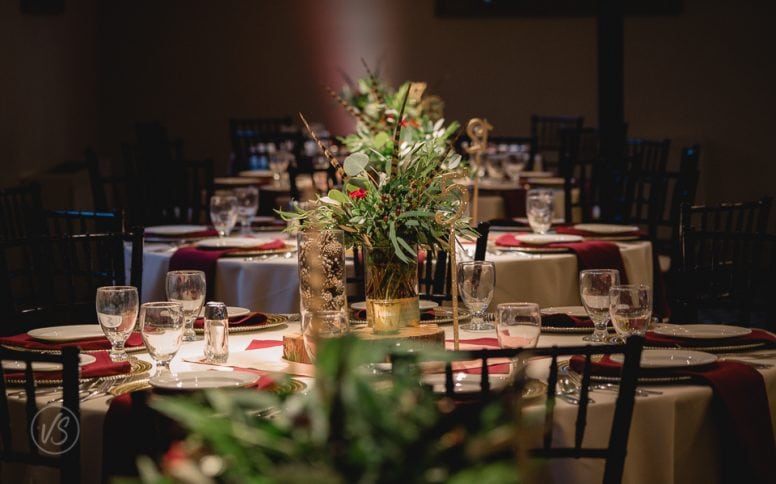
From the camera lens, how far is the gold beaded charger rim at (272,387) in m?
2.14

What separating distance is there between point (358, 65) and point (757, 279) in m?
7.42

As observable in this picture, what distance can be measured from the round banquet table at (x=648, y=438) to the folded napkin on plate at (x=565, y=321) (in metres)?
0.49

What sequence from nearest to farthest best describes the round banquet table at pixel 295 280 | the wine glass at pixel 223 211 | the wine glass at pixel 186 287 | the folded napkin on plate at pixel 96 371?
the folded napkin on plate at pixel 96 371, the wine glass at pixel 186 287, the round banquet table at pixel 295 280, the wine glass at pixel 223 211

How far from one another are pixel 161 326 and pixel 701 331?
122cm

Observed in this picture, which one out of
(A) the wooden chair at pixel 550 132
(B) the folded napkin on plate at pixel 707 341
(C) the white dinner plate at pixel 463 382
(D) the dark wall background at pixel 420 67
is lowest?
(B) the folded napkin on plate at pixel 707 341

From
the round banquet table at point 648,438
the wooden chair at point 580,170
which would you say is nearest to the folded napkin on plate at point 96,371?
the round banquet table at point 648,438

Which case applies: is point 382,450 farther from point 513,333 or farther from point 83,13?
point 83,13

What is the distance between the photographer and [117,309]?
2.36m

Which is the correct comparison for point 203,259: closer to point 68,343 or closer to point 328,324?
point 68,343

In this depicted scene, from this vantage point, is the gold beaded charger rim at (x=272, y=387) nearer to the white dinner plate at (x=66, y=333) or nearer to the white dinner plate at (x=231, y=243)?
the white dinner plate at (x=66, y=333)

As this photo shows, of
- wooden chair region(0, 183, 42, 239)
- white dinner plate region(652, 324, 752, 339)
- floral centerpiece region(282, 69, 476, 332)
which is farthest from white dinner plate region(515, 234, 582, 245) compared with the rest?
wooden chair region(0, 183, 42, 239)

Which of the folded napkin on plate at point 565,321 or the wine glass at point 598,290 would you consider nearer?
the wine glass at point 598,290

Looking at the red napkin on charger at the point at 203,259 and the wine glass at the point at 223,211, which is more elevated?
the wine glass at the point at 223,211

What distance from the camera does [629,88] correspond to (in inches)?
396
